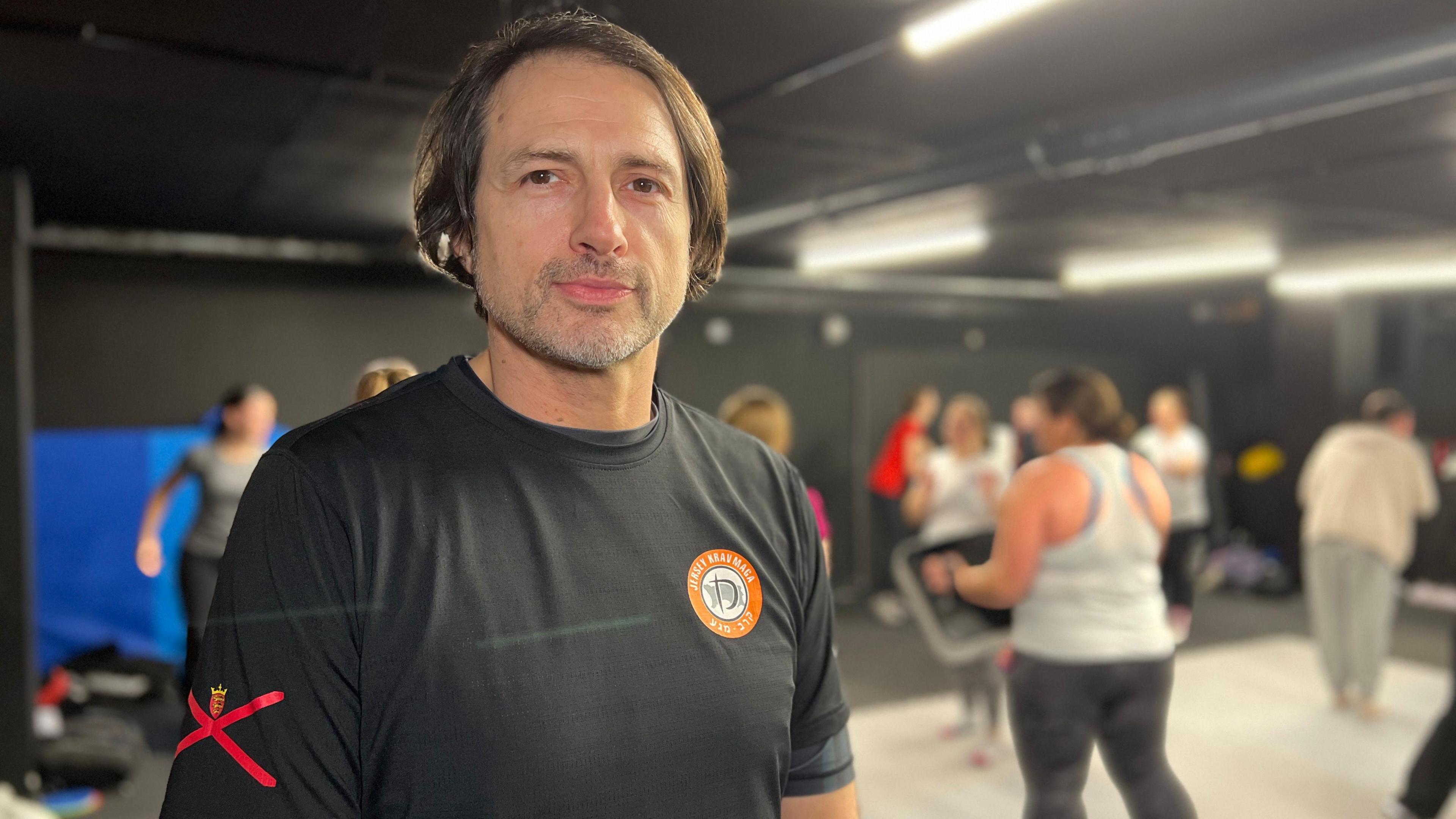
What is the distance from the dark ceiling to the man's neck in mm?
1457

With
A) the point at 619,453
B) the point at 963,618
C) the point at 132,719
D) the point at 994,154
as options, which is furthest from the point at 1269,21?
the point at 132,719

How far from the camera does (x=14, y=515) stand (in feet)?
11.6

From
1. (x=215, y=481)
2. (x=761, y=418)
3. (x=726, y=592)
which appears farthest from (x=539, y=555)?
(x=215, y=481)

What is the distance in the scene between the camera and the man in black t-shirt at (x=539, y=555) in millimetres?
739

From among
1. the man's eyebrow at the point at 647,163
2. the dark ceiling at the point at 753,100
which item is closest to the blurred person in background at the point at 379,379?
the man's eyebrow at the point at 647,163

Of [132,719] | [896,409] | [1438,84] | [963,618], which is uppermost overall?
[1438,84]

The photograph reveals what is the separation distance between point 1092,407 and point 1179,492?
12.3 feet

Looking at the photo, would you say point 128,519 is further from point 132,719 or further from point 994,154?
point 994,154

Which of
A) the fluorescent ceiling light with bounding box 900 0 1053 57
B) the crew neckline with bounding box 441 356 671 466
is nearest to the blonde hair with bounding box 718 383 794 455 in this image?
the fluorescent ceiling light with bounding box 900 0 1053 57

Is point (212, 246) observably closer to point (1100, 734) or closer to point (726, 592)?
point (1100, 734)

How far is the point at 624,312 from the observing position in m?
0.88

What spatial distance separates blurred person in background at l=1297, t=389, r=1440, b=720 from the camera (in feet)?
14.6

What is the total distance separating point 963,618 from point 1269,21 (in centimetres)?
221

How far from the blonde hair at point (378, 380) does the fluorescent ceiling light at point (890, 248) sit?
15.0 ft
